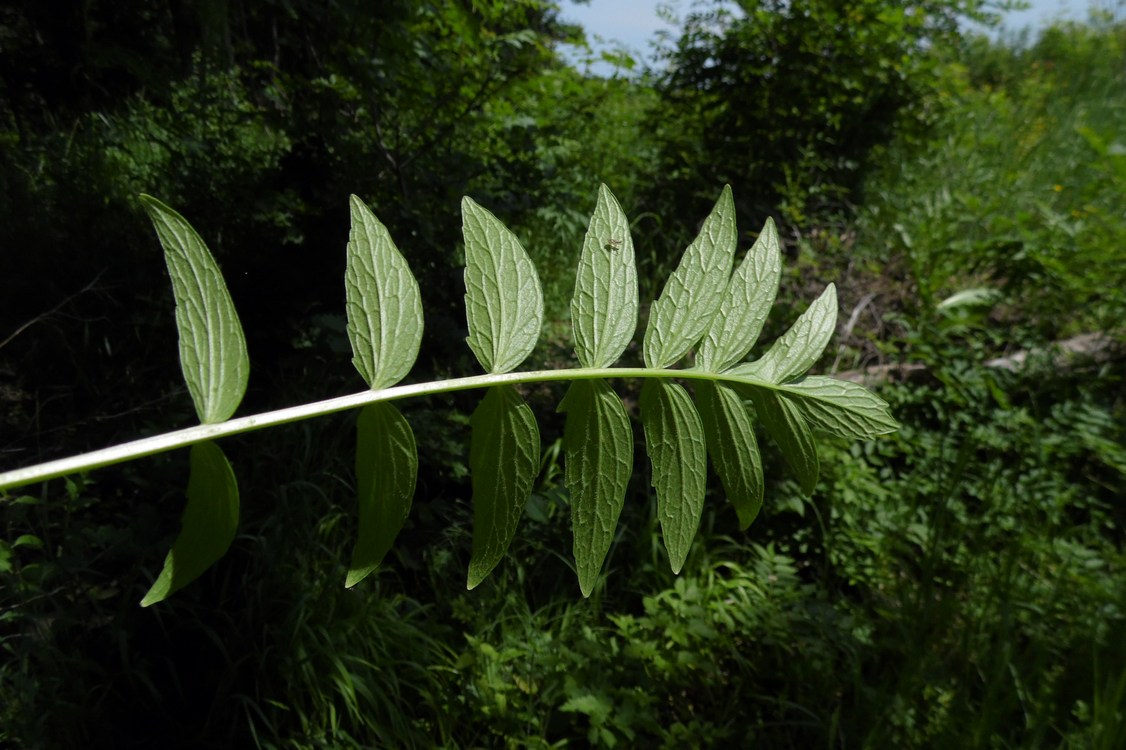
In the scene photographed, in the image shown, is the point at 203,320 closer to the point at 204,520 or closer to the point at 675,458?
the point at 204,520

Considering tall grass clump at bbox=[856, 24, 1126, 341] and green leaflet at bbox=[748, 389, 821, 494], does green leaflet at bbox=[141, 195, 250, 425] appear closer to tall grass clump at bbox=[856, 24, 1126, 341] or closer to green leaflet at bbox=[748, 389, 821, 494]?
green leaflet at bbox=[748, 389, 821, 494]

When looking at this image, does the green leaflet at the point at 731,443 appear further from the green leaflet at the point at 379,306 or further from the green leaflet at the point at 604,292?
the green leaflet at the point at 379,306

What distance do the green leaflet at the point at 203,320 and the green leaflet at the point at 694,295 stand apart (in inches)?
7.8

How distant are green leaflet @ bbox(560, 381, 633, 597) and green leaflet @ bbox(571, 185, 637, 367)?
0.06 ft

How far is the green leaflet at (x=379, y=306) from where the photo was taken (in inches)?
12.3

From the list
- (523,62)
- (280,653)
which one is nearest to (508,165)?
(523,62)

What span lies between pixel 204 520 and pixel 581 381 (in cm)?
18

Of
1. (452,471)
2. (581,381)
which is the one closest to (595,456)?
(581,381)

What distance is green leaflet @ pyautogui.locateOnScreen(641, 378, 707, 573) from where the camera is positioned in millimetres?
343

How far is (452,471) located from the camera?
185 cm

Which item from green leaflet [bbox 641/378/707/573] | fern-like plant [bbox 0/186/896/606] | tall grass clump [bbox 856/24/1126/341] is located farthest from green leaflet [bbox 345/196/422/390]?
tall grass clump [bbox 856/24/1126/341]

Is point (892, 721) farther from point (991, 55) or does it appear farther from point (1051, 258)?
point (991, 55)

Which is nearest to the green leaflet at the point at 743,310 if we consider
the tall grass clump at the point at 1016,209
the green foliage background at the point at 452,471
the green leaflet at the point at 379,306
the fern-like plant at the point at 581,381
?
the fern-like plant at the point at 581,381

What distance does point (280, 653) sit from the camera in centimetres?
147
